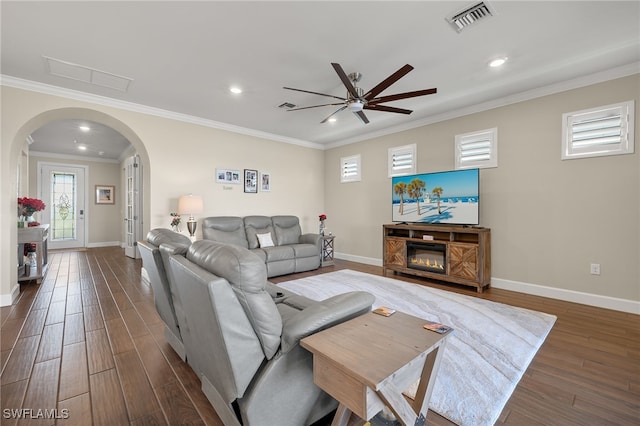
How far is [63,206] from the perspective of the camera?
771 cm

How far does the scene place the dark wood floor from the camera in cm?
158

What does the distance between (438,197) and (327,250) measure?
7.98 feet

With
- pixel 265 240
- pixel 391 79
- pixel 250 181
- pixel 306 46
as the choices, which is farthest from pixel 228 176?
pixel 391 79

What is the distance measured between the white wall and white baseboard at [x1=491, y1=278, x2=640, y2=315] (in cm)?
3

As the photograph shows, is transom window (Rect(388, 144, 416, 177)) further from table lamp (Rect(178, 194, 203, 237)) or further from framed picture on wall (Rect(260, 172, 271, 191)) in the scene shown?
table lamp (Rect(178, 194, 203, 237))

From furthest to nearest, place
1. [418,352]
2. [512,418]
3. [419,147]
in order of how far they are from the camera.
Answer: [419,147] < [512,418] < [418,352]

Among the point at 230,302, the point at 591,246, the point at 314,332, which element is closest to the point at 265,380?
the point at 314,332

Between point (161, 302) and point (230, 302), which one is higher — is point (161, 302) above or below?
below

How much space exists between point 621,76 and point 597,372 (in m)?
3.35

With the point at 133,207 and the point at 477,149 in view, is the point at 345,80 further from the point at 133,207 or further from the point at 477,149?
the point at 133,207

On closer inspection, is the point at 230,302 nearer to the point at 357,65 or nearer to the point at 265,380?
the point at 265,380

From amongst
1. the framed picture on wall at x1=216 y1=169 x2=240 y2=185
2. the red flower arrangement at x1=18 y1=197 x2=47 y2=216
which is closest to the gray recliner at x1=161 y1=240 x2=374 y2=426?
the framed picture on wall at x1=216 y1=169 x2=240 y2=185

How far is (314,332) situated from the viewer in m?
1.34

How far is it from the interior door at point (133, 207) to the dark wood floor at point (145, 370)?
3028 millimetres
